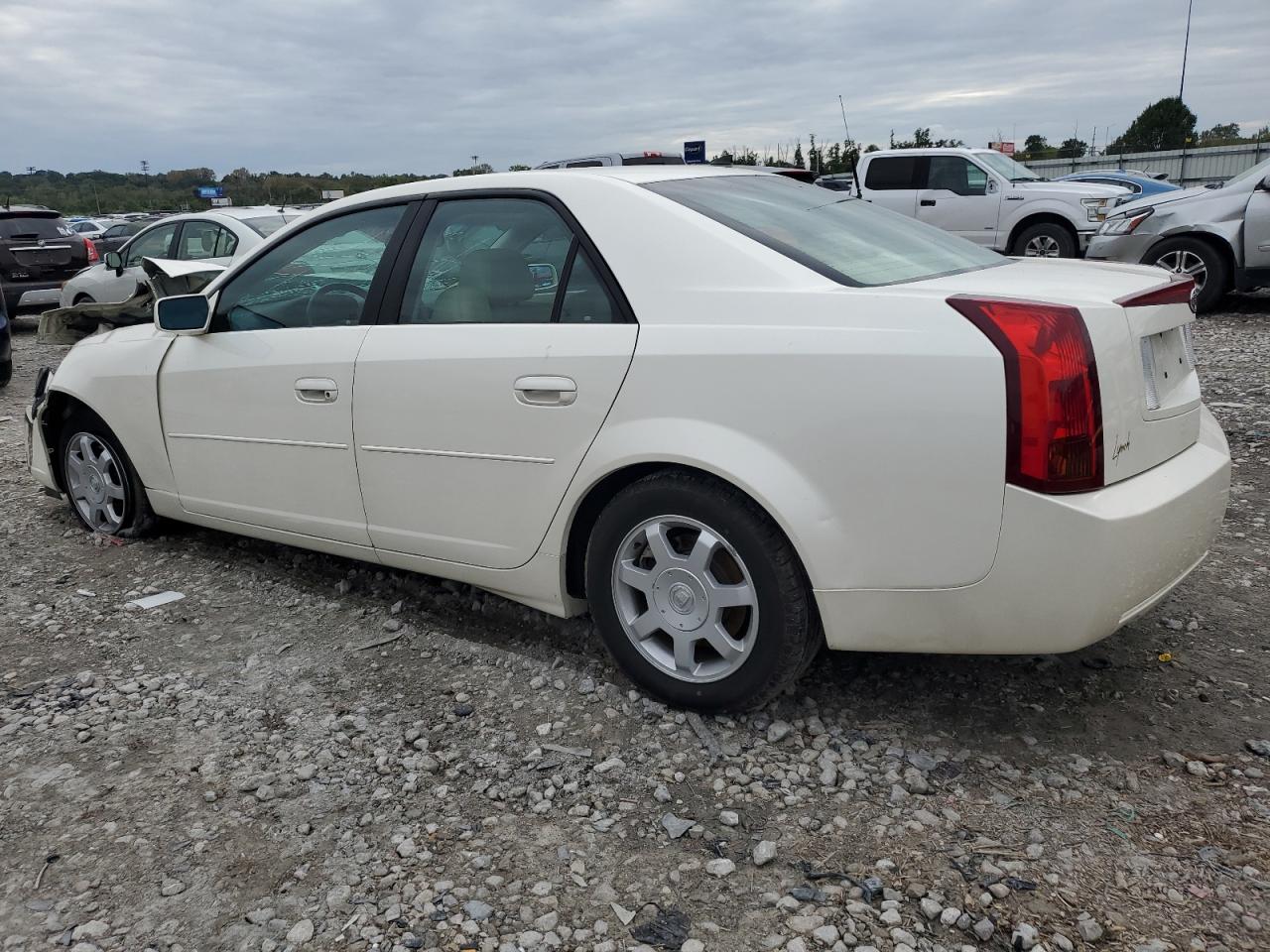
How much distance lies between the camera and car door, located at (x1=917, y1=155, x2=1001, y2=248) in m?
13.3

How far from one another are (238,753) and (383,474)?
1.02m

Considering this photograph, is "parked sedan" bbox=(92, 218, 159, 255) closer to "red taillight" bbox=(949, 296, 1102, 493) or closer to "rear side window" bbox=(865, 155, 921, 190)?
"rear side window" bbox=(865, 155, 921, 190)

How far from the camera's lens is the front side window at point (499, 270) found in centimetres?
306

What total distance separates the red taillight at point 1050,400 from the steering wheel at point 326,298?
2.19 m

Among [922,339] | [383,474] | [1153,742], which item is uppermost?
[922,339]

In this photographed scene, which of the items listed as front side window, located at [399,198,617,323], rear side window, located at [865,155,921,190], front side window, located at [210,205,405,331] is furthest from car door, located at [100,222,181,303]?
rear side window, located at [865,155,921,190]

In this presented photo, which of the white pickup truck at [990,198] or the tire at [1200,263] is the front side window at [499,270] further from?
the white pickup truck at [990,198]

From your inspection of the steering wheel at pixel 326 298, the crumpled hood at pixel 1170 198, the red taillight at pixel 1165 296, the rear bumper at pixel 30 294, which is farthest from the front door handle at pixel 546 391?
the rear bumper at pixel 30 294

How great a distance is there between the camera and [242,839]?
2.56 m

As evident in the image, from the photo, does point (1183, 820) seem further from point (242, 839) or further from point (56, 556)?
point (56, 556)

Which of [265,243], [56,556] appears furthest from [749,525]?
[56,556]

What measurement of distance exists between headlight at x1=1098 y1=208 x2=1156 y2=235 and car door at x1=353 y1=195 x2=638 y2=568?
860 cm

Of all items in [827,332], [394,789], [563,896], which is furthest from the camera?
[394,789]

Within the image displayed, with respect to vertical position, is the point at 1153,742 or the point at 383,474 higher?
the point at 383,474
